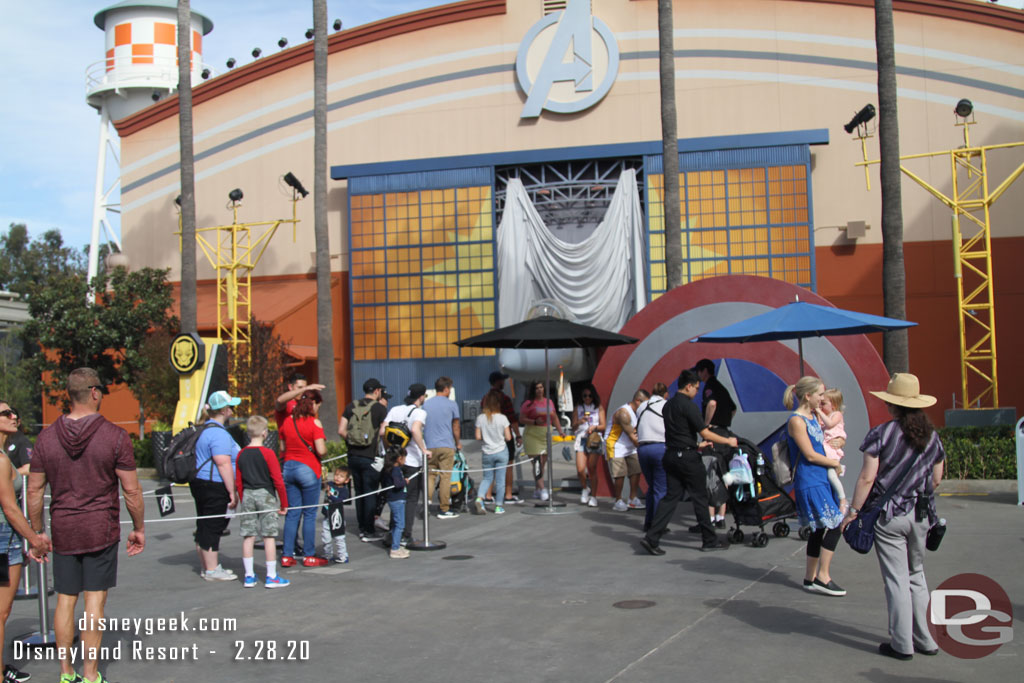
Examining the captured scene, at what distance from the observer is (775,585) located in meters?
7.82

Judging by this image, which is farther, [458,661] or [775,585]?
[775,585]

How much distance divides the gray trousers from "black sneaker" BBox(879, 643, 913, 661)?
1.2 inches

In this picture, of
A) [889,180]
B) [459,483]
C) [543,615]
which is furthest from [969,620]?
[889,180]

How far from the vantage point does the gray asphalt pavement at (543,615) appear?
574 cm

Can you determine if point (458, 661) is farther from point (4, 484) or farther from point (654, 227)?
point (654, 227)

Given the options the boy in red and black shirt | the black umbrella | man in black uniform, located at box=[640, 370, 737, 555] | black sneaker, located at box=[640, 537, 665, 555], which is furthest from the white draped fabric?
the boy in red and black shirt

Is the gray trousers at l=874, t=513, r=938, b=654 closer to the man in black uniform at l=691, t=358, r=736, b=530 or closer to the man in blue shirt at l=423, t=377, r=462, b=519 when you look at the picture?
the man in black uniform at l=691, t=358, r=736, b=530

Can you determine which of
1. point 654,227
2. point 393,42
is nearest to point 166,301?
point 393,42

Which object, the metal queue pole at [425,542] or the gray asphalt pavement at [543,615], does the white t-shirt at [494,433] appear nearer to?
the gray asphalt pavement at [543,615]

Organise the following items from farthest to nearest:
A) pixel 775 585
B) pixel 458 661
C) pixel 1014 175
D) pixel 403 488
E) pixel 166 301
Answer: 1. pixel 166 301
2. pixel 1014 175
3. pixel 403 488
4. pixel 775 585
5. pixel 458 661

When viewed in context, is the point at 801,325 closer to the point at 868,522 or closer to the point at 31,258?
the point at 868,522

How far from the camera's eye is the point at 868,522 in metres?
5.84

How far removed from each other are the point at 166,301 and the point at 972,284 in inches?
812

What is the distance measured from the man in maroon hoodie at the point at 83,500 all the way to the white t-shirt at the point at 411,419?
444 cm
